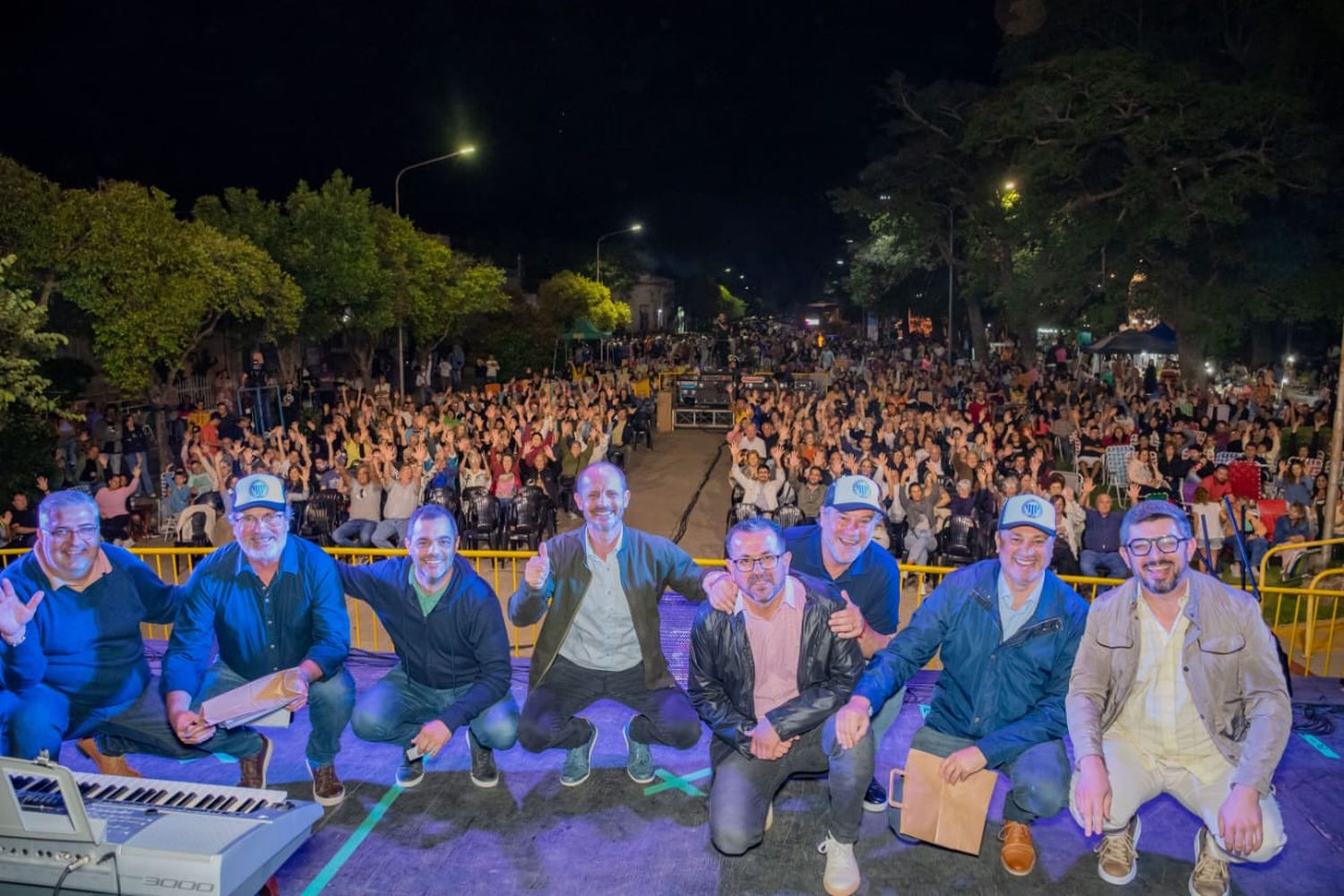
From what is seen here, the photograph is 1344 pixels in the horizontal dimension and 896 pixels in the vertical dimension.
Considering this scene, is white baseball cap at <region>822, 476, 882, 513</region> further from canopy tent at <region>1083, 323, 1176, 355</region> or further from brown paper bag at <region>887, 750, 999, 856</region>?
canopy tent at <region>1083, 323, 1176, 355</region>

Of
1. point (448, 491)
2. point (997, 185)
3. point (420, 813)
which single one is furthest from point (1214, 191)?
point (420, 813)

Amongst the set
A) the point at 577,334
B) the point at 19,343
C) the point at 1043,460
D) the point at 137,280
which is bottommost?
the point at 1043,460

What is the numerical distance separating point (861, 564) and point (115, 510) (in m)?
9.94

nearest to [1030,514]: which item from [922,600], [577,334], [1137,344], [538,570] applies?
[538,570]

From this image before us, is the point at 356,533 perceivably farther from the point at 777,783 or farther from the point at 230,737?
the point at 777,783

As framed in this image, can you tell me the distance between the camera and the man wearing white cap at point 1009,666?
4281 millimetres

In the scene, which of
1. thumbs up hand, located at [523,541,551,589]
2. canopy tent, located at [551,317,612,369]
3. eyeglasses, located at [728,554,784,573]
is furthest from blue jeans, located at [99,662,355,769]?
canopy tent, located at [551,317,612,369]

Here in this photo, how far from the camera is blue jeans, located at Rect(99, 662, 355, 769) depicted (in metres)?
4.89

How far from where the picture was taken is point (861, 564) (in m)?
5.21

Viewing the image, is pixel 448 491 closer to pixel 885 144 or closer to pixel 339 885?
pixel 339 885

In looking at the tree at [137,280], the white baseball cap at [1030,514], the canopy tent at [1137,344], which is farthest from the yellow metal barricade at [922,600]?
the canopy tent at [1137,344]

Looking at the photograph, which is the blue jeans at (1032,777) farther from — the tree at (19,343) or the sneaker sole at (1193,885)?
the tree at (19,343)

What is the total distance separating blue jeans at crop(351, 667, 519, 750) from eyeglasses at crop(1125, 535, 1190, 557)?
305 centimetres

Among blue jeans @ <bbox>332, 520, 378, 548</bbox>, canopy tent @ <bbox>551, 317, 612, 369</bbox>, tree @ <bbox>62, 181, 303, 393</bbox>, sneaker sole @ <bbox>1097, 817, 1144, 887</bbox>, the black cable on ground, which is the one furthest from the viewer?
canopy tent @ <bbox>551, 317, 612, 369</bbox>
